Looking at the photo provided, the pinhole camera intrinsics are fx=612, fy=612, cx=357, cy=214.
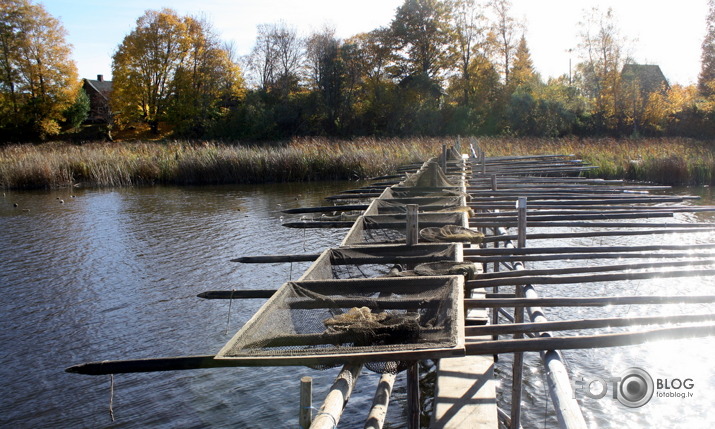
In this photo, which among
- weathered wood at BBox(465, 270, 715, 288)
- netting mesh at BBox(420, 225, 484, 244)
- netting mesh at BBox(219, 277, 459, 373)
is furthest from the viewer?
netting mesh at BBox(420, 225, 484, 244)

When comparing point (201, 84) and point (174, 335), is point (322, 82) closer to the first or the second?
point (201, 84)

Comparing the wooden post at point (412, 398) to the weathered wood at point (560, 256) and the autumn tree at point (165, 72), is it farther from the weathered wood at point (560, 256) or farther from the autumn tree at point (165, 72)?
the autumn tree at point (165, 72)

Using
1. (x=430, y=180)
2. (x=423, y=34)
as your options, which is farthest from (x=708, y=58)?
(x=430, y=180)

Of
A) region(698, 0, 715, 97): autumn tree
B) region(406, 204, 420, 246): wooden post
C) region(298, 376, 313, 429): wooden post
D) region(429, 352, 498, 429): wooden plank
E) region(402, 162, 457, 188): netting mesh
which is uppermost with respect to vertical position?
region(698, 0, 715, 97): autumn tree

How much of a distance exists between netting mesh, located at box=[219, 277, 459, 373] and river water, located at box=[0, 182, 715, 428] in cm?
217

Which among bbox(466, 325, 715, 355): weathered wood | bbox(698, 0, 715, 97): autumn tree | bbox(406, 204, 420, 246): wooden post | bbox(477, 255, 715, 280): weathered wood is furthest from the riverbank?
bbox(466, 325, 715, 355): weathered wood

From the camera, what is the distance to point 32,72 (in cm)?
4938

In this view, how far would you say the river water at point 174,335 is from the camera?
6.39 meters

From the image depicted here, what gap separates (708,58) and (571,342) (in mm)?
46864

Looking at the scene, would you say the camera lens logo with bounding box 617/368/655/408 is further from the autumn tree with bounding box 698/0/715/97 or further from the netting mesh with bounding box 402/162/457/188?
the autumn tree with bounding box 698/0/715/97

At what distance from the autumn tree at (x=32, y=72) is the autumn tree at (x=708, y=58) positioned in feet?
159

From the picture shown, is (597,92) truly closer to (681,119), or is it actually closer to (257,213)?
(681,119)

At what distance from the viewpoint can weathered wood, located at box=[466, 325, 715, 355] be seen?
3490 mm

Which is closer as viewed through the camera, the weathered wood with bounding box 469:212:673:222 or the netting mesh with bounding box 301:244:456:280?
the netting mesh with bounding box 301:244:456:280
